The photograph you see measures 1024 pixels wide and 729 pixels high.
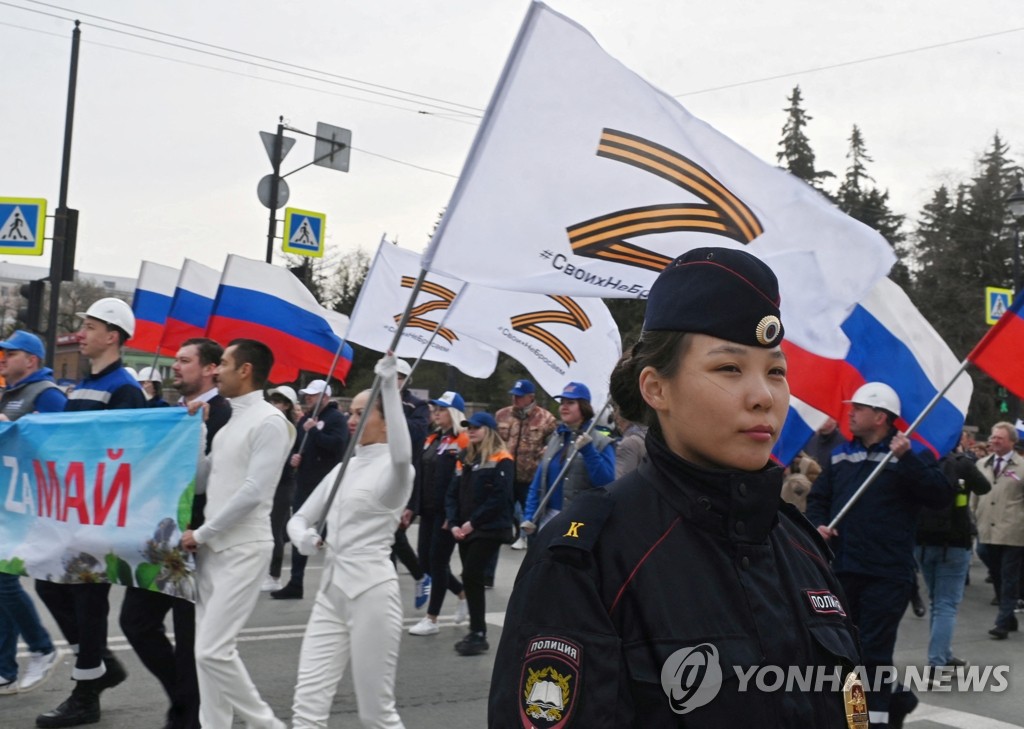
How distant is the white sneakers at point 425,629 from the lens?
8.95m

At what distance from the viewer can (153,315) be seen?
1388 centimetres

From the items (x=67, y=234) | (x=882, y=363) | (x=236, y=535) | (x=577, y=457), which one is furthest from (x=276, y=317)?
(x=67, y=234)

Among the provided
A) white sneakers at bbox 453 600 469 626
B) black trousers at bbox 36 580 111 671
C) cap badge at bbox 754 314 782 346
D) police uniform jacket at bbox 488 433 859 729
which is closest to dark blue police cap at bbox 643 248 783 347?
cap badge at bbox 754 314 782 346

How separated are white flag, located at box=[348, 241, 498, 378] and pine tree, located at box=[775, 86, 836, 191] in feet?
185

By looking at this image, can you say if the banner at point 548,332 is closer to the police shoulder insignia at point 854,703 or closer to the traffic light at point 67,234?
the police shoulder insignia at point 854,703

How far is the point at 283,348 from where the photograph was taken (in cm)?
1014

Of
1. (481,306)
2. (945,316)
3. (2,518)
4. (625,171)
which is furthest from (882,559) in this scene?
(945,316)

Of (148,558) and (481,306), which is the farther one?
(481,306)

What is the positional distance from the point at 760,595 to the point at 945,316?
167ft

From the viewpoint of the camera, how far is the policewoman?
162cm

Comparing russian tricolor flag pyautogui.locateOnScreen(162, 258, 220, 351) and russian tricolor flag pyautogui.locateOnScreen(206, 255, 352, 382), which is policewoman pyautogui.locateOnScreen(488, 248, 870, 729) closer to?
russian tricolor flag pyautogui.locateOnScreen(206, 255, 352, 382)

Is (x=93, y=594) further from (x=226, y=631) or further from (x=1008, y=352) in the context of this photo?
(x=1008, y=352)

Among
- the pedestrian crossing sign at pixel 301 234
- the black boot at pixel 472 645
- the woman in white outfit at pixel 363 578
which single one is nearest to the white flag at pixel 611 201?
the woman in white outfit at pixel 363 578

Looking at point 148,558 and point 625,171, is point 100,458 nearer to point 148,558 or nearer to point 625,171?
point 148,558
